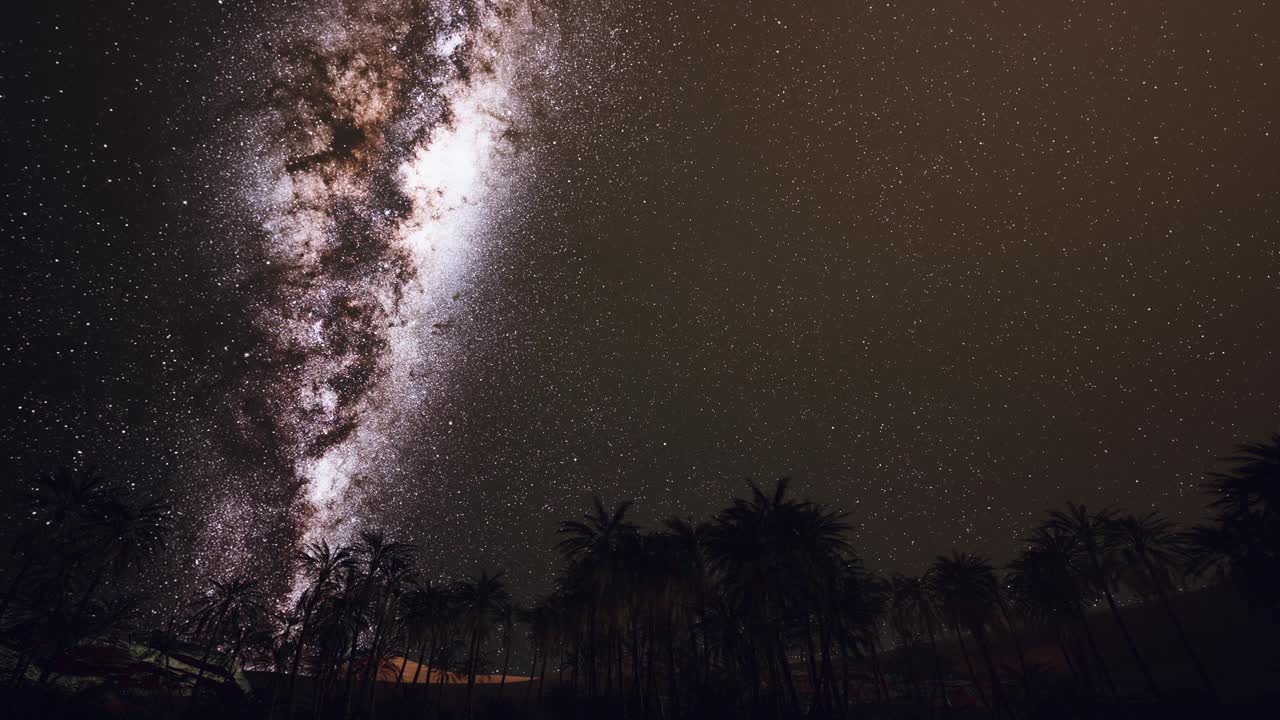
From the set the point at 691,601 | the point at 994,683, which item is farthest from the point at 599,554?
the point at 994,683

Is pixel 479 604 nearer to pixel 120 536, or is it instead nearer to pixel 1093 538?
pixel 120 536

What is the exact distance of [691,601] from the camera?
43719 millimetres

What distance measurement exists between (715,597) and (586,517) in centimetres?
1135

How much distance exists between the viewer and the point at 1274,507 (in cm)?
3269

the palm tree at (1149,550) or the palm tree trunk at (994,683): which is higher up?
the palm tree at (1149,550)

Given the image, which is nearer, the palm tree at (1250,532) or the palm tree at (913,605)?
the palm tree at (1250,532)

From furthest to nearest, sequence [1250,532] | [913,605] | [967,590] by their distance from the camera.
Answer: [913,605]
[967,590]
[1250,532]

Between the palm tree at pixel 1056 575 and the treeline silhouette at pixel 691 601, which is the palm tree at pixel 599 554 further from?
the palm tree at pixel 1056 575

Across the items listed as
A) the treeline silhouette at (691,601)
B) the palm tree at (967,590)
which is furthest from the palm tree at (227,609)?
the palm tree at (967,590)

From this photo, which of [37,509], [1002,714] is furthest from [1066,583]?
[37,509]

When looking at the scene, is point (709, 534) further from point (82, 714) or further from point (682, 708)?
point (82, 714)

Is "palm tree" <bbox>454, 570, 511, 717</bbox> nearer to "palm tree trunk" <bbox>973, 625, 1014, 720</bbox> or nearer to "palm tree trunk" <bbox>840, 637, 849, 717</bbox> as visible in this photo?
"palm tree trunk" <bbox>840, 637, 849, 717</bbox>

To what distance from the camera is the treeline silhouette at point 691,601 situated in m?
37.4

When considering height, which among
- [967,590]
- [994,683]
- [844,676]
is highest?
[967,590]
